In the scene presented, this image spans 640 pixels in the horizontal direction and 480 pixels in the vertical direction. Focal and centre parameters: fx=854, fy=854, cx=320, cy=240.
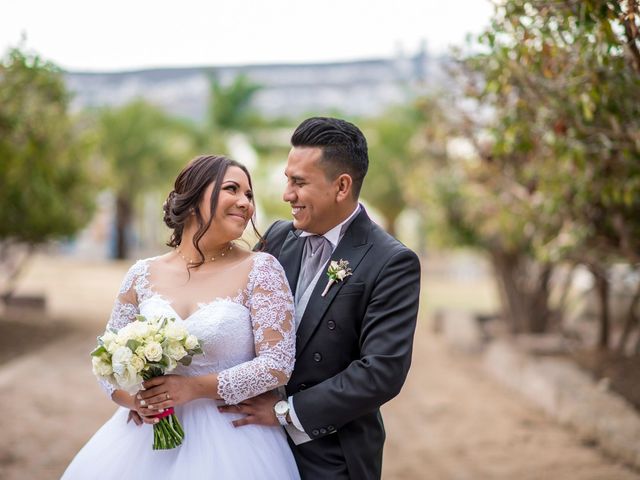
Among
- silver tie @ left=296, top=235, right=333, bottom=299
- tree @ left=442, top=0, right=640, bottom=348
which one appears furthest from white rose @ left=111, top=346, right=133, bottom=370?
tree @ left=442, top=0, right=640, bottom=348

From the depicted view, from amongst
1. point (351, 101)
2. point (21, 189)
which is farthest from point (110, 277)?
point (351, 101)

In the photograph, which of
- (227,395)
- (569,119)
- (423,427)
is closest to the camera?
(227,395)

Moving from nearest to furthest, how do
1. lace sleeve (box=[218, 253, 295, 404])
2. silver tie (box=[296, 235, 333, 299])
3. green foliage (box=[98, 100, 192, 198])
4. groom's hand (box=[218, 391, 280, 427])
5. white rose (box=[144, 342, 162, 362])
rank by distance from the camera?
Result: white rose (box=[144, 342, 162, 362]), lace sleeve (box=[218, 253, 295, 404]), groom's hand (box=[218, 391, 280, 427]), silver tie (box=[296, 235, 333, 299]), green foliage (box=[98, 100, 192, 198])

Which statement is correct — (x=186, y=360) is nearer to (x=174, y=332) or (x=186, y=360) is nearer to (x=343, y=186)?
(x=174, y=332)

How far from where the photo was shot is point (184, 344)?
3.04 meters

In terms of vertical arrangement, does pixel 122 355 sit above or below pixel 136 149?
below

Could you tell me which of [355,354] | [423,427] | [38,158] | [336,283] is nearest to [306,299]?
[336,283]

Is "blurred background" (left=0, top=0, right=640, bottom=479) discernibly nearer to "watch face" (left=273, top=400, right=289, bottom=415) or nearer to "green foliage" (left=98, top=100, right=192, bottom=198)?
"watch face" (left=273, top=400, right=289, bottom=415)

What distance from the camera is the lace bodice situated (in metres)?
3.20

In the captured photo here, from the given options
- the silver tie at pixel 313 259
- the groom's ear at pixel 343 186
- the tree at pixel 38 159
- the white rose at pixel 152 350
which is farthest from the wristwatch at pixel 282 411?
the tree at pixel 38 159

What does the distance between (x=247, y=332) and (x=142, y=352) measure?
0.49 metres

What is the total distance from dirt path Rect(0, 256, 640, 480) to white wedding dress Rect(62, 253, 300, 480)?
3358mm

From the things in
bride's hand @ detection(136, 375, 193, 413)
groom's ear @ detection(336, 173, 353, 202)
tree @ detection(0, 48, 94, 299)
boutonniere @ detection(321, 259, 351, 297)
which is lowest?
bride's hand @ detection(136, 375, 193, 413)

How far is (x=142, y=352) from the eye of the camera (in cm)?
297
